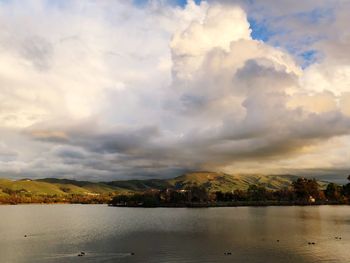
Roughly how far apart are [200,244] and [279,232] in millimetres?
43743

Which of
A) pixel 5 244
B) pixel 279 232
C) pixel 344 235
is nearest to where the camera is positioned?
pixel 5 244

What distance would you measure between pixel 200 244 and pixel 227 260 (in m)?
26.1

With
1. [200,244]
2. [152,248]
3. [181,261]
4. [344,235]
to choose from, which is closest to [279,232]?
[344,235]

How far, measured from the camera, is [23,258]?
9662 cm

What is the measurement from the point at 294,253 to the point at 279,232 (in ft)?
156

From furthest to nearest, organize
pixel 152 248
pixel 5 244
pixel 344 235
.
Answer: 1. pixel 344 235
2. pixel 5 244
3. pixel 152 248

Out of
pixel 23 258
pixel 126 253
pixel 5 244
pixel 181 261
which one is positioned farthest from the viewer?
pixel 5 244

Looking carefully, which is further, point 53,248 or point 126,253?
point 53,248

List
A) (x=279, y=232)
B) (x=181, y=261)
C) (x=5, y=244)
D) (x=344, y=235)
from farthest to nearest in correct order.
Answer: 1. (x=279, y=232)
2. (x=344, y=235)
3. (x=5, y=244)
4. (x=181, y=261)

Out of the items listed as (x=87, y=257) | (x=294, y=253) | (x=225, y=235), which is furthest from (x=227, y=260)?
(x=225, y=235)

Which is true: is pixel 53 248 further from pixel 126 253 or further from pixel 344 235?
pixel 344 235

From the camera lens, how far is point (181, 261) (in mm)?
90688

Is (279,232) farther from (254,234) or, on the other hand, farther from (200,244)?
(200,244)

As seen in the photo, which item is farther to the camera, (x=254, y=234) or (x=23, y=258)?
(x=254, y=234)
